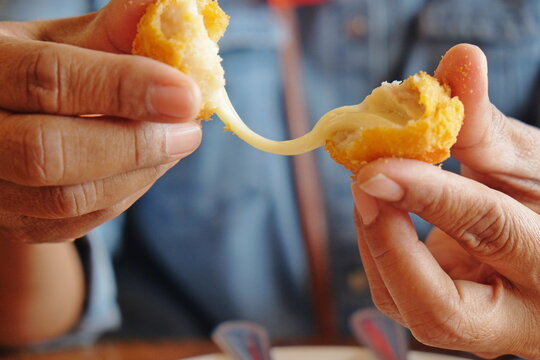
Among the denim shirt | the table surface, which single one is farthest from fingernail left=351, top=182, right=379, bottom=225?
the denim shirt

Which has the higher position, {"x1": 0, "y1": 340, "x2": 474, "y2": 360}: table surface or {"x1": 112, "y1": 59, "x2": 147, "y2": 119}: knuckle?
{"x1": 112, "y1": 59, "x2": 147, "y2": 119}: knuckle

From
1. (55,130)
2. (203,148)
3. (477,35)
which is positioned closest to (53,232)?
(55,130)

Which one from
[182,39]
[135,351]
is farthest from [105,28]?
→ [135,351]

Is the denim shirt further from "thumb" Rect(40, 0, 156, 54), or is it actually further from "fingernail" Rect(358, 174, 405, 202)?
"fingernail" Rect(358, 174, 405, 202)

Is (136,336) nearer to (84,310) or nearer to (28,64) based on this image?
(84,310)

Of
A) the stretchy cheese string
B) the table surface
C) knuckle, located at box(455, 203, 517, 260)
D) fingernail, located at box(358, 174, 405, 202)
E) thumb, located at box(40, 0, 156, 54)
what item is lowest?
the table surface

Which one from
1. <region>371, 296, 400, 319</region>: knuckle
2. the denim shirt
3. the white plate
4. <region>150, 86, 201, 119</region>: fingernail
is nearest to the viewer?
<region>150, 86, 201, 119</region>: fingernail

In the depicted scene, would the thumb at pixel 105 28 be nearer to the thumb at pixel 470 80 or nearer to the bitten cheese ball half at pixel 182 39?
the bitten cheese ball half at pixel 182 39
